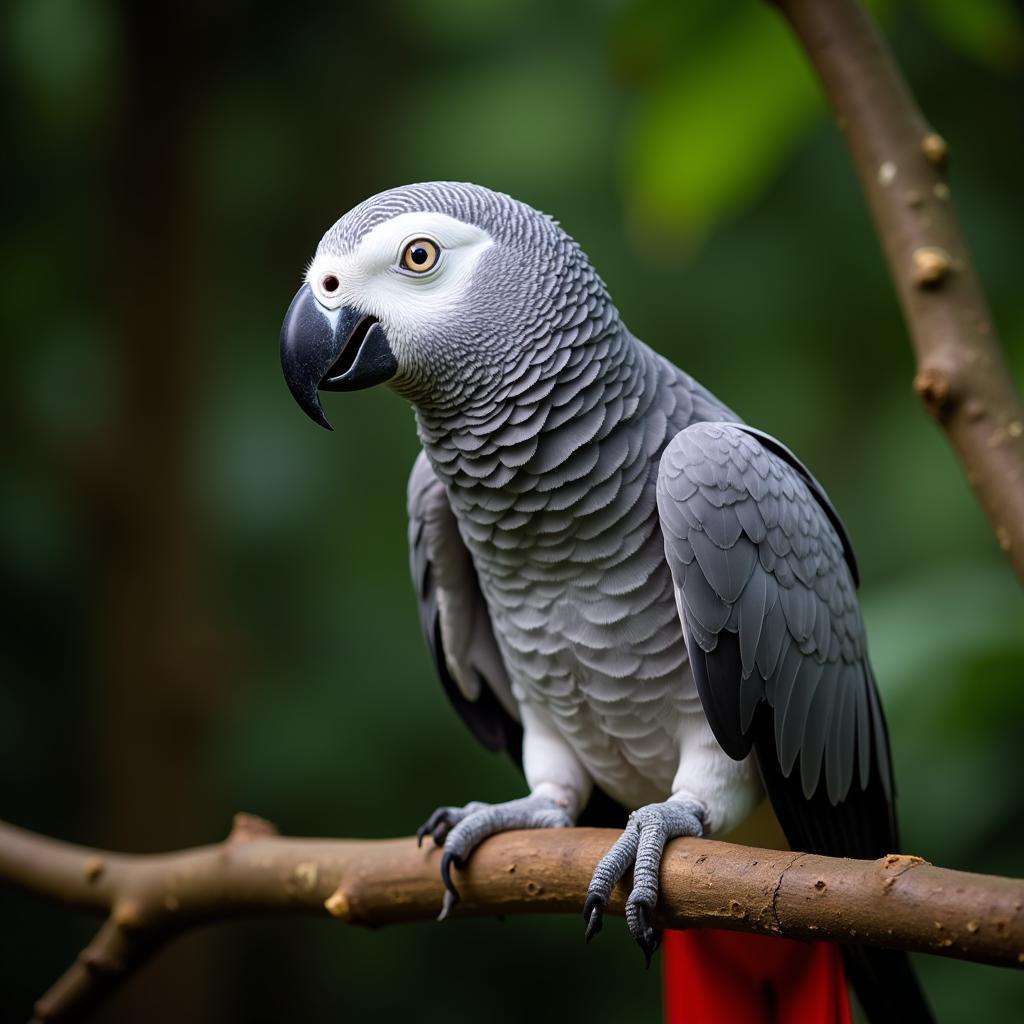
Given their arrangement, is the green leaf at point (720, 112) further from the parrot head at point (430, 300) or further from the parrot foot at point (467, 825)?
the parrot foot at point (467, 825)

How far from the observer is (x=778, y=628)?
99cm

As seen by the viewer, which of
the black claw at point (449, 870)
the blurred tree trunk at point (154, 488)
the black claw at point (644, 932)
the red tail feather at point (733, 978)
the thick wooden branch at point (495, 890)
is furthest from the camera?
the blurred tree trunk at point (154, 488)

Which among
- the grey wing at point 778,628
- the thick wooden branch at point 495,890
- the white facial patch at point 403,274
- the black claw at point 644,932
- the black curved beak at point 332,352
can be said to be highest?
the white facial patch at point 403,274

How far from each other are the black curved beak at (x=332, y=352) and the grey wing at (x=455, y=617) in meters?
0.21

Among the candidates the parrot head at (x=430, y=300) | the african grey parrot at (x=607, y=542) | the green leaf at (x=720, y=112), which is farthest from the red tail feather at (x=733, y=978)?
the green leaf at (x=720, y=112)

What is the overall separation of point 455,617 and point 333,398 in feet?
3.78

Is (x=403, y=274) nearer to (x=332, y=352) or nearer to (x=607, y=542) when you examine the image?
(x=332, y=352)

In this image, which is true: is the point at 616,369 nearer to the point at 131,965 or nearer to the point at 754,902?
the point at 754,902

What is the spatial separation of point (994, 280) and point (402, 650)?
133 cm

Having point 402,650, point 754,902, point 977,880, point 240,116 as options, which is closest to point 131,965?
point 754,902

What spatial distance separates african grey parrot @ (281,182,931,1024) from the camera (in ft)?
3.00

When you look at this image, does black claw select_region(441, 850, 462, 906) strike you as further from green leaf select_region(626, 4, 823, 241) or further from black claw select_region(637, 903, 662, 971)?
green leaf select_region(626, 4, 823, 241)

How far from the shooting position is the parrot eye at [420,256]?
0.91 metres

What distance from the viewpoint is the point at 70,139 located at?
2432 millimetres
